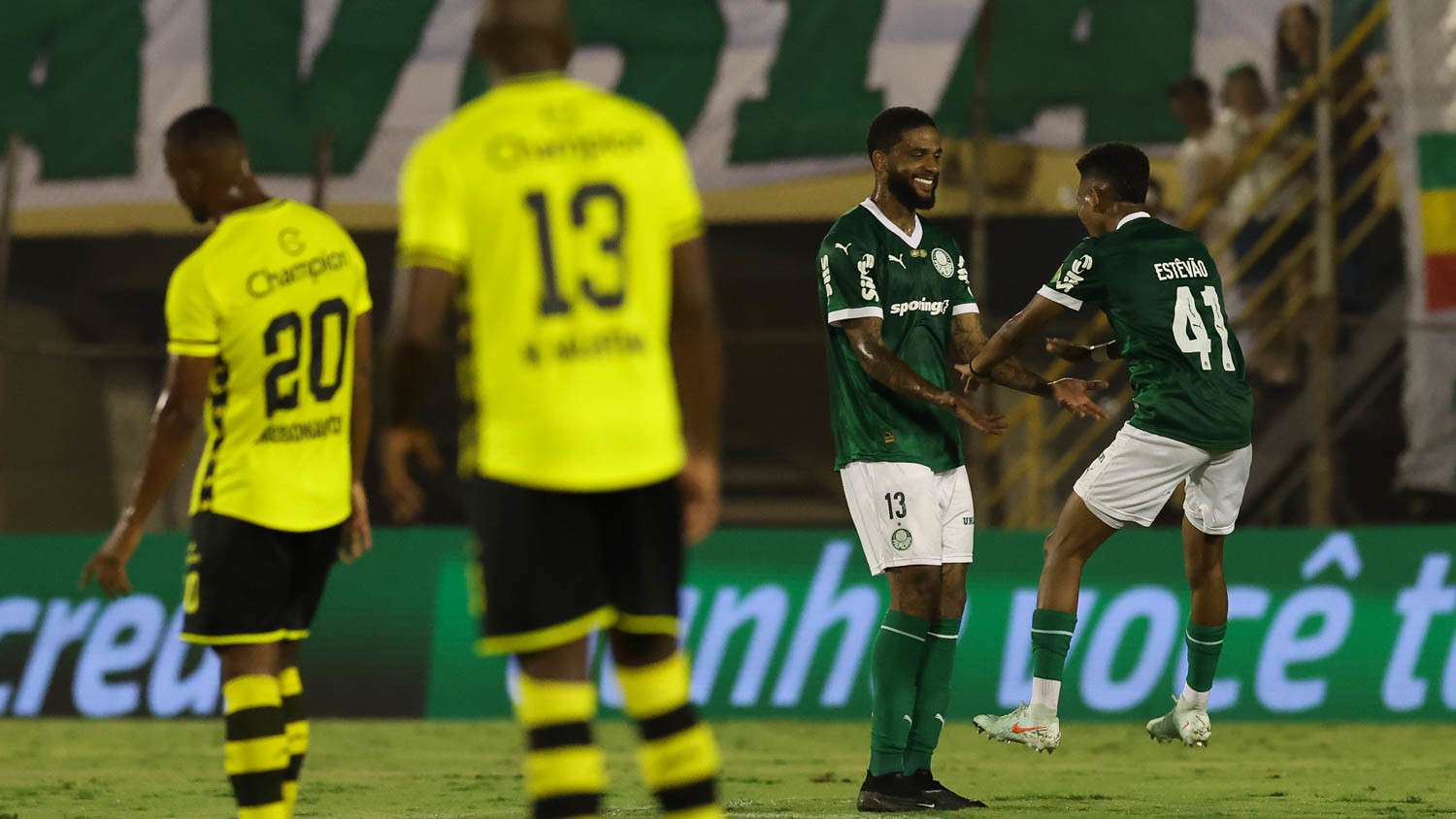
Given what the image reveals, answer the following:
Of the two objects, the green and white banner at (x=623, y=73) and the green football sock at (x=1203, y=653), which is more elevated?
the green and white banner at (x=623, y=73)

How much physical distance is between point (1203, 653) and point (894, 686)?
60.2 inches

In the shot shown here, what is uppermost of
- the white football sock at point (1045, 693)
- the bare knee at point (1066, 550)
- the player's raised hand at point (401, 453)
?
the player's raised hand at point (401, 453)

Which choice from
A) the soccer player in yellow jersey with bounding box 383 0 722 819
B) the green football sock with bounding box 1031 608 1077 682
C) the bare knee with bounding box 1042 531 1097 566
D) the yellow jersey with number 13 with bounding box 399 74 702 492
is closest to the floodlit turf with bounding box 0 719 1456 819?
the green football sock with bounding box 1031 608 1077 682

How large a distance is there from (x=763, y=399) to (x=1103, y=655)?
271 inches

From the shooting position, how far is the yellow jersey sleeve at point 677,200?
467 cm

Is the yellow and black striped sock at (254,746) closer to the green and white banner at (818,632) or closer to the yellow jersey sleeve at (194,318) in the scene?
the yellow jersey sleeve at (194,318)

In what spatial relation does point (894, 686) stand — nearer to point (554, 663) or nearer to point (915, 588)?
point (915, 588)

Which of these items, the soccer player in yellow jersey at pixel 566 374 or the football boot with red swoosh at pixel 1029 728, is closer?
the soccer player in yellow jersey at pixel 566 374

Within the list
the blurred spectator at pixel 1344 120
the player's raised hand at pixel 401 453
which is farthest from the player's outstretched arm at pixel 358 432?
the blurred spectator at pixel 1344 120

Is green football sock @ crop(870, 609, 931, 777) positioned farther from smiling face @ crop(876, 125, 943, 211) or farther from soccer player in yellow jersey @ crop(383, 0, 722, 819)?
soccer player in yellow jersey @ crop(383, 0, 722, 819)

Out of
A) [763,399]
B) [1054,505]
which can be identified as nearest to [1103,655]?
[1054,505]

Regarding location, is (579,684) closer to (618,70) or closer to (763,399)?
(618,70)

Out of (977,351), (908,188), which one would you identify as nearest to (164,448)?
(908,188)

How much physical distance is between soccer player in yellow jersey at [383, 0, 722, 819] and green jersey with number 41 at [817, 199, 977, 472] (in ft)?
9.29
